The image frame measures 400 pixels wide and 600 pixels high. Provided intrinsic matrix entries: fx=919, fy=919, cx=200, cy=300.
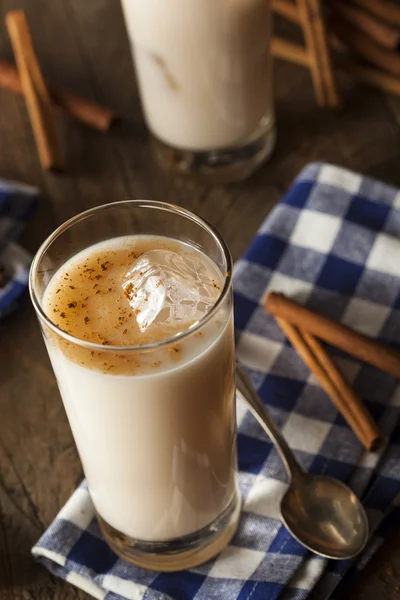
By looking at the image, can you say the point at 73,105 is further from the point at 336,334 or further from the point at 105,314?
the point at 105,314

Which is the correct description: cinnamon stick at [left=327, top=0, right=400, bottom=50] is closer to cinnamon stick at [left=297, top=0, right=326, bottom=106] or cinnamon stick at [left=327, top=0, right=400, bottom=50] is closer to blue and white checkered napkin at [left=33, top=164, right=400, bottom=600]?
cinnamon stick at [left=297, top=0, right=326, bottom=106]

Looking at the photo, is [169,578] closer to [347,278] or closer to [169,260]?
[169,260]

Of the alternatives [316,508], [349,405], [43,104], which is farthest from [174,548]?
[43,104]

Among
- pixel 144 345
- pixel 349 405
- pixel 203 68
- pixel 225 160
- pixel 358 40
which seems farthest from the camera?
pixel 358 40

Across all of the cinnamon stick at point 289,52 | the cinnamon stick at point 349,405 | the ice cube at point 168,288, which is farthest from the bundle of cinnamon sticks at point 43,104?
the ice cube at point 168,288

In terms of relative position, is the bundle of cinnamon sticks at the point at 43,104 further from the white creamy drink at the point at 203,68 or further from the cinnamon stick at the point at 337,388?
the cinnamon stick at the point at 337,388

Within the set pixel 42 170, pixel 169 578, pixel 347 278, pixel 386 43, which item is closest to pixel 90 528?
pixel 169 578
